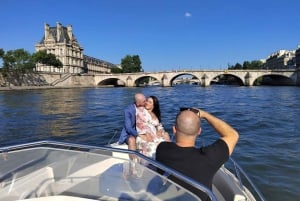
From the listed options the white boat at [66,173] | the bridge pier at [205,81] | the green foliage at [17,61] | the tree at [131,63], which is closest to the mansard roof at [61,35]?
the tree at [131,63]

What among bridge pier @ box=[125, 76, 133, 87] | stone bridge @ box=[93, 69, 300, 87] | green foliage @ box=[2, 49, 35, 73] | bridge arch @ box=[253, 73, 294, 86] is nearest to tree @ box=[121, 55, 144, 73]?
stone bridge @ box=[93, 69, 300, 87]

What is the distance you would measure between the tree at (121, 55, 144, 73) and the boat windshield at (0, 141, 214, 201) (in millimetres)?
97582

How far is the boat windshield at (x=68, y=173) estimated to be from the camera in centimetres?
268

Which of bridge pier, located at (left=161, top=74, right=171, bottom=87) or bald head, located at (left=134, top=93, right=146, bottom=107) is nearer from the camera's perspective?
bald head, located at (left=134, top=93, right=146, bottom=107)

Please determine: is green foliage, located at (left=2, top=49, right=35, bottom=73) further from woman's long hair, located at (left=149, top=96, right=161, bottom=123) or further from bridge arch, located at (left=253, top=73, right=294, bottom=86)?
woman's long hair, located at (left=149, top=96, right=161, bottom=123)

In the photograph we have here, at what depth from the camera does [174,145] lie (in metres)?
2.64

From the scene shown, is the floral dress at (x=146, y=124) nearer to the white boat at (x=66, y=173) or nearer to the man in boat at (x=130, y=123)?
the man in boat at (x=130, y=123)

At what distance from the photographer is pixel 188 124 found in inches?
101

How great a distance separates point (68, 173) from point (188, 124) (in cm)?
114

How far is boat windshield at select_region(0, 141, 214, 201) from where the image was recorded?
268 cm

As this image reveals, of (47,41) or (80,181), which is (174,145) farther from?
(47,41)

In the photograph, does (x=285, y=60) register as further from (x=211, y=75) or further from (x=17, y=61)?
(x=17, y=61)

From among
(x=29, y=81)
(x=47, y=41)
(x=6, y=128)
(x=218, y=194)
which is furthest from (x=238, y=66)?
(x=218, y=194)

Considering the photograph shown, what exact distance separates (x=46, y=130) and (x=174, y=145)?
35.3 feet
